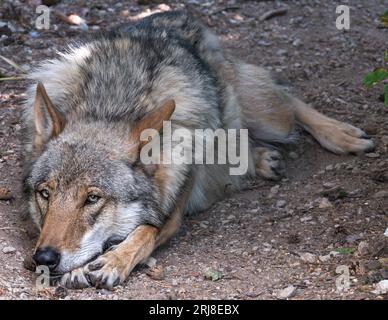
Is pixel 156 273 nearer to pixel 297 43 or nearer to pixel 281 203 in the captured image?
pixel 281 203

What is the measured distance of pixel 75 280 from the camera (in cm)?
448

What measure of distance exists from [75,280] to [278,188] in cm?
221

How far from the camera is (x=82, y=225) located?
4.57 metres

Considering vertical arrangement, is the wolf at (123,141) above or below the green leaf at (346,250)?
above

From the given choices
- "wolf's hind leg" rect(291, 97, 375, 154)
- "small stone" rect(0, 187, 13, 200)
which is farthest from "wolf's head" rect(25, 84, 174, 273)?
"wolf's hind leg" rect(291, 97, 375, 154)

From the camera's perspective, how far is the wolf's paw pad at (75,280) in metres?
4.48

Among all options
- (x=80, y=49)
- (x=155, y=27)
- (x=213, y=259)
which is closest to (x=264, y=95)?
(x=155, y=27)

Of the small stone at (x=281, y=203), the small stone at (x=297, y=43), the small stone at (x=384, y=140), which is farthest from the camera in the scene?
the small stone at (x=297, y=43)

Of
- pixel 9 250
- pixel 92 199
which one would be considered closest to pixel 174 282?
pixel 92 199

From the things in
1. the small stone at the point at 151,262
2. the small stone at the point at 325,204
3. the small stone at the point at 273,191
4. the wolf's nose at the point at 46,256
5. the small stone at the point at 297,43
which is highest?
the wolf's nose at the point at 46,256

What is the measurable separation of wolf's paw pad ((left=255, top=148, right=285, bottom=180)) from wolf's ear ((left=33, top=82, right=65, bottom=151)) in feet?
6.89

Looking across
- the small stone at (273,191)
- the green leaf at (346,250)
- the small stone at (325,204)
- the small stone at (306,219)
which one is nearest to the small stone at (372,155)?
the small stone at (273,191)

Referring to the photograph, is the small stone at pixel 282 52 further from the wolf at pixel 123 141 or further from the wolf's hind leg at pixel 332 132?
the wolf at pixel 123 141

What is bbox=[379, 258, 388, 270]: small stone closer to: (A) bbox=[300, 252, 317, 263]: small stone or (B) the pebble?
(A) bbox=[300, 252, 317, 263]: small stone
